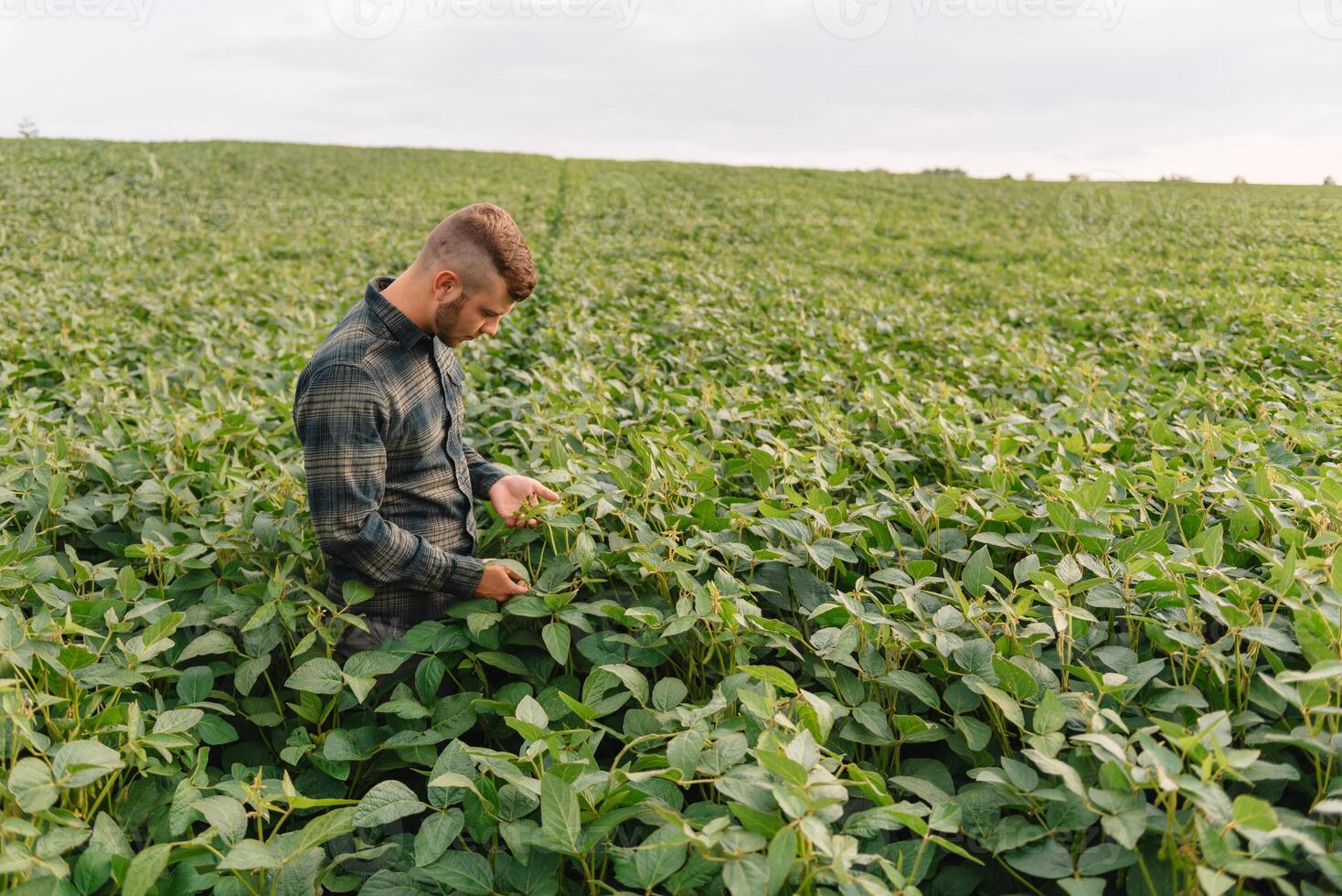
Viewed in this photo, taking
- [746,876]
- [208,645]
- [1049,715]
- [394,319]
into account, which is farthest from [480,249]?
[1049,715]

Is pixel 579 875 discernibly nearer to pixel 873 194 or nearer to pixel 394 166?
pixel 873 194

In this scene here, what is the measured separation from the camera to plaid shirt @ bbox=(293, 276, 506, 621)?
208cm

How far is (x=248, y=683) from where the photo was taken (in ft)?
6.79

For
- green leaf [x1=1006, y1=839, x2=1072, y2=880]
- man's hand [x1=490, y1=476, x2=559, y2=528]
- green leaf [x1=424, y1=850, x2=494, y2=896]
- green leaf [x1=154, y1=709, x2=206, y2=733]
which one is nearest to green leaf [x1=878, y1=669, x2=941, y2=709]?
green leaf [x1=1006, y1=839, x2=1072, y2=880]

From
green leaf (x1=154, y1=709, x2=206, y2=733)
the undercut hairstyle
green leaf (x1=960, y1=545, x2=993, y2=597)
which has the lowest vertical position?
green leaf (x1=154, y1=709, x2=206, y2=733)

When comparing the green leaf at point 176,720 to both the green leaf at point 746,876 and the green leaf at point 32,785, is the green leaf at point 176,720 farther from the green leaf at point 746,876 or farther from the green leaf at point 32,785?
the green leaf at point 746,876

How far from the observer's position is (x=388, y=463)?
2314 millimetres

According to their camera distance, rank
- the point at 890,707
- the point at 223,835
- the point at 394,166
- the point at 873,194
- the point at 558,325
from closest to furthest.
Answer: the point at 223,835 < the point at 890,707 < the point at 558,325 < the point at 873,194 < the point at 394,166

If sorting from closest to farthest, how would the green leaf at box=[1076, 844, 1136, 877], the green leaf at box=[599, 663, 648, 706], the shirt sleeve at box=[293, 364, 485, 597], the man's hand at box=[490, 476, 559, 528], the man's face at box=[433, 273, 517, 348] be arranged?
the green leaf at box=[1076, 844, 1136, 877] < the green leaf at box=[599, 663, 648, 706] < the shirt sleeve at box=[293, 364, 485, 597] < the man's face at box=[433, 273, 517, 348] < the man's hand at box=[490, 476, 559, 528]

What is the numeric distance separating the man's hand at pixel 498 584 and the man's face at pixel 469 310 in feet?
2.19

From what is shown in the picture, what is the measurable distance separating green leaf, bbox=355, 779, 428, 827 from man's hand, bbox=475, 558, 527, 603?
662 mm

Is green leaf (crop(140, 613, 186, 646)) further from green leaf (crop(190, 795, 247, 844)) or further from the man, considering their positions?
green leaf (crop(190, 795, 247, 844))

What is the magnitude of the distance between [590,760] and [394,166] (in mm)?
27172

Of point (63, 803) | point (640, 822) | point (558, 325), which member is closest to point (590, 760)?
point (640, 822)
